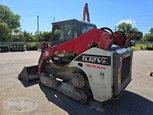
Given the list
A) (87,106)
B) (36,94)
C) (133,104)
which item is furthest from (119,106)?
(36,94)

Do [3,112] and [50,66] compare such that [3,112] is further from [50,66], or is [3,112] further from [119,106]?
[119,106]

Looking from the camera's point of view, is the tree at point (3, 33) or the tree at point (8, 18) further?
the tree at point (8, 18)

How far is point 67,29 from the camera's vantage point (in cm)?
440

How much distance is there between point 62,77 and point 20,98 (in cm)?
132

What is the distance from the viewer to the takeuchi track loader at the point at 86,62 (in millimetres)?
3109

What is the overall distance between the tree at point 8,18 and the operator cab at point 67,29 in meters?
59.9

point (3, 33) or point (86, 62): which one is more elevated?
point (3, 33)

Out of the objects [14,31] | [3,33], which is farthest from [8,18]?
[3,33]

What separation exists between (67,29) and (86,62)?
1.45 metres

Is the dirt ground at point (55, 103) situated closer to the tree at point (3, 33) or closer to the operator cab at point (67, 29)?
the operator cab at point (67, 29)

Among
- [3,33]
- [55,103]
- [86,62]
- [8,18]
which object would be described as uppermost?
[8,18]

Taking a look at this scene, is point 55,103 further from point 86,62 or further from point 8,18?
point 8,18

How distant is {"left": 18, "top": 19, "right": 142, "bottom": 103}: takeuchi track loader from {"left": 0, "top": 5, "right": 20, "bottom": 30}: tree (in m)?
60.2

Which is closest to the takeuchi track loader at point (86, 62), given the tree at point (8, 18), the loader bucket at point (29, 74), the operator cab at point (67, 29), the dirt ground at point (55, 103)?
the operator cab at point (67, 29)
